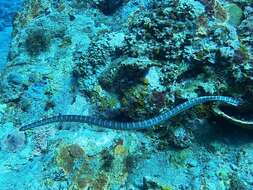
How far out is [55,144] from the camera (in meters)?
5.87

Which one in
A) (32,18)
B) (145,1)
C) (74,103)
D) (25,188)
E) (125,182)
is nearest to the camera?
(25,188)

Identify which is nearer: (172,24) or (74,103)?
(172,24)

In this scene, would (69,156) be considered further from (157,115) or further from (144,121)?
(157,115)

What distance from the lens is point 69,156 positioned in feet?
18.3

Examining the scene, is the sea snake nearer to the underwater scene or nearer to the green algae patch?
the underwater scene

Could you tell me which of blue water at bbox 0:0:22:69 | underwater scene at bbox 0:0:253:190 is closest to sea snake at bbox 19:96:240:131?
underwater scene at bbox 0:0:253:190

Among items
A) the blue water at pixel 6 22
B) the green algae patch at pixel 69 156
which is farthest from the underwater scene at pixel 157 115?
the blue water at pixel 6 22

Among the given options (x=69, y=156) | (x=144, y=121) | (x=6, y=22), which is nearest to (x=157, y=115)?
(x=144, y=121)

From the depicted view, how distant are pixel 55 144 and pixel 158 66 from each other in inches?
80.0

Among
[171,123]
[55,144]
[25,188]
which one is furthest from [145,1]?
[25,188]

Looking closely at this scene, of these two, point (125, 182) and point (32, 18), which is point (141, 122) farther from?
point (32, 18)

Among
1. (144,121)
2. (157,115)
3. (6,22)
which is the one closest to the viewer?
(144,121)

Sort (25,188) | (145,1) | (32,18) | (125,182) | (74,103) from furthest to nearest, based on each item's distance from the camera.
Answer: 1. (32,18)
2. (145,1)
3. (74,103)
4. (125,182)
5. (25,188)

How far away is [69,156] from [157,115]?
1.47m
